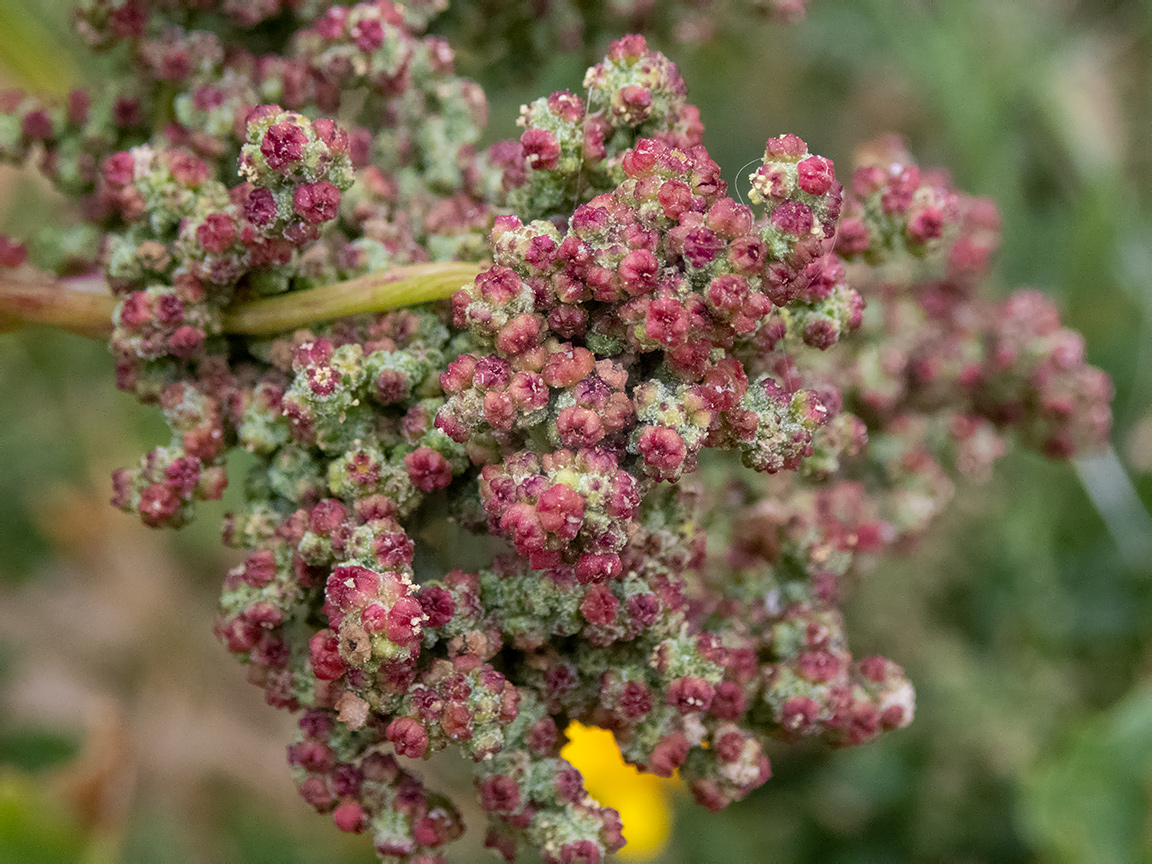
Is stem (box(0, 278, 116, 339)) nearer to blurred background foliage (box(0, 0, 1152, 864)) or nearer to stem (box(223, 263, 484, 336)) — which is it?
stem (box(223, 263, 484, 336))

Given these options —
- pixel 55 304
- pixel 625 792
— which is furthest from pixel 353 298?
pixel 625 792

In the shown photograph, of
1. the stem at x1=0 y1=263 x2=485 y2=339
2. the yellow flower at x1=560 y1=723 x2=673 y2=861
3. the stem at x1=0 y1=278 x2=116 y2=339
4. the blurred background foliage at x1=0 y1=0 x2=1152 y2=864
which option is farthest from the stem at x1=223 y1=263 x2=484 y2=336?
the yellow flower at x1=560 y1=723 x2=673 y2=861

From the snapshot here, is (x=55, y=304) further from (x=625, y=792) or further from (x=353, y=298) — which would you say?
(x=625, y=792)

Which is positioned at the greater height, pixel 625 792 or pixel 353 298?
pixel 353 298

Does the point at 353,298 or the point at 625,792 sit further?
the point at 625,792

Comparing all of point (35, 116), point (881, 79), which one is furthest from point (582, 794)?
point (881, 79)

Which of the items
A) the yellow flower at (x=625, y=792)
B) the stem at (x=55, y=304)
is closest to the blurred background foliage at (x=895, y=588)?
the yellow flower at (x=625, y=792)

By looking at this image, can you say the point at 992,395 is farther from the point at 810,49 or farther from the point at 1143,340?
the point at 810,49
